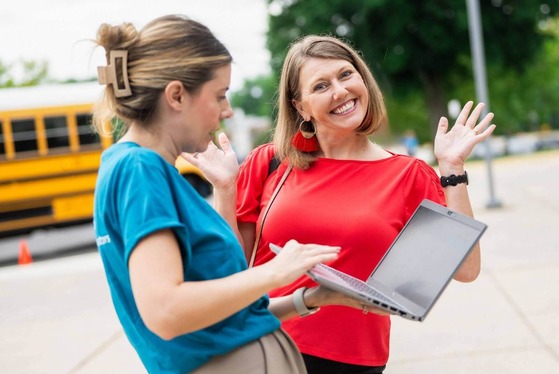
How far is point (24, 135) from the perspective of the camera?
11.1m

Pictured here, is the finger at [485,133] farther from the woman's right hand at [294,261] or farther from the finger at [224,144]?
the woman's right hand at [294,261]

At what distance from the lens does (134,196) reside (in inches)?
48.2

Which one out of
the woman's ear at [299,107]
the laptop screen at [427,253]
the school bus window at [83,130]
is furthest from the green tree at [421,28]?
the laptop screen at [427,253]

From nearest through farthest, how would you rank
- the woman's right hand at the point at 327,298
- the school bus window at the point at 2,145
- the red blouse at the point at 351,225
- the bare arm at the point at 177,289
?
the bare arm at the point at 177,289 < the woman's right hand at the point at 327,298 < the red blouse at the point at 351,225 < the school bus window at the point at 2,145

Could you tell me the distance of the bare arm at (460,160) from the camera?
6.72 ft

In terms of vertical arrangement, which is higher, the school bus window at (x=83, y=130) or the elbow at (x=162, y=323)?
the elbow at (x=162, y=323)

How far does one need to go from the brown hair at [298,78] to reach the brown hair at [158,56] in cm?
87

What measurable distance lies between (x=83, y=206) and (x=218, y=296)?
10.6 metres

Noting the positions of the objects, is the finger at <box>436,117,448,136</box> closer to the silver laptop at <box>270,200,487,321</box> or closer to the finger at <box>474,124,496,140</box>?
the finger at <box>474,124,496,140</box>

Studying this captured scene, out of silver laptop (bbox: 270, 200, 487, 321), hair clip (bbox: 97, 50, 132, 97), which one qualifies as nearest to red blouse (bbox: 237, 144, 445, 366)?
silver laptop (bbox: 270, 200, 487, 321)

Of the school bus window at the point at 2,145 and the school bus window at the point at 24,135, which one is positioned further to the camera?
the school bus window at the point at 24,135

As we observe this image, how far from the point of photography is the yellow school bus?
1099cm

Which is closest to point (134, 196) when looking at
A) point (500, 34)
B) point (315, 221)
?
point (315, 221)

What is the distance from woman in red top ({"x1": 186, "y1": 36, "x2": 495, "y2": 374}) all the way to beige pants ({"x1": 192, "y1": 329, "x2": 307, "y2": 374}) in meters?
0.55
